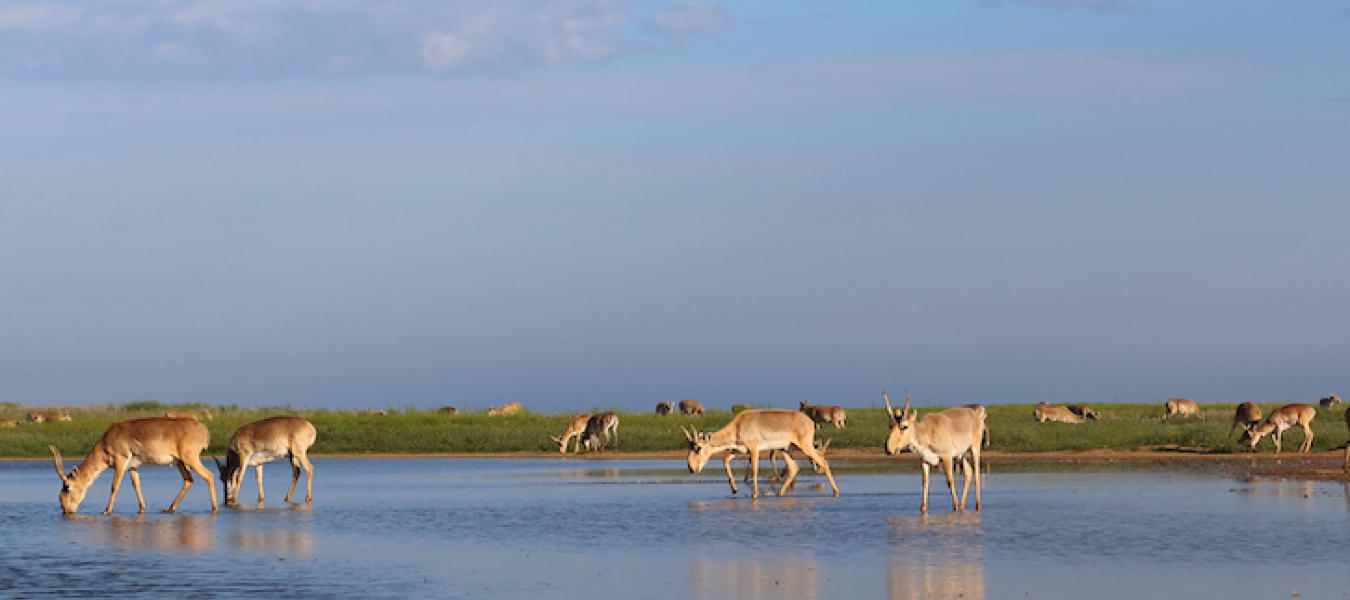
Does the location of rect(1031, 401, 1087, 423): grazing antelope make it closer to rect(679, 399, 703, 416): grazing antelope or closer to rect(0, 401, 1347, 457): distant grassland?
rect(0, 401, 1347, 457): distant grassland

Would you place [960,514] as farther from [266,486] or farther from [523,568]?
[266,486]

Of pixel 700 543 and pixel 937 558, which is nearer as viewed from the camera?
pixel 937 558

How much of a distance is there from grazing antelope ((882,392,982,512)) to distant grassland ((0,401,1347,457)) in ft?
63.3

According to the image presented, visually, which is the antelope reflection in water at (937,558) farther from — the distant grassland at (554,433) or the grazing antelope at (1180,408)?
the grazing antelope at (1180,408)

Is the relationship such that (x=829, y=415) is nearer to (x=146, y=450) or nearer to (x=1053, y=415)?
(x=1053, y=415)

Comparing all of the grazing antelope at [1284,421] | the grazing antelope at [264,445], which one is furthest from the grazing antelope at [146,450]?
the grazing antelope at [1284,421]

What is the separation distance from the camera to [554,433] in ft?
162

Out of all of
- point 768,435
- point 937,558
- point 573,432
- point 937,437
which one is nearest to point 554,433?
point 573,432

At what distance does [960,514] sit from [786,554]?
17.4ft

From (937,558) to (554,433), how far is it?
33.4 metres

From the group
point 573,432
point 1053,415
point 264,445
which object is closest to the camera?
point 264,445

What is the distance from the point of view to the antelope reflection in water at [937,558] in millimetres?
14086

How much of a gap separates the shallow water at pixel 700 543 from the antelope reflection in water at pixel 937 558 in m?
0.03

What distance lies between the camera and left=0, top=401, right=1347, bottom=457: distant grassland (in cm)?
4206
